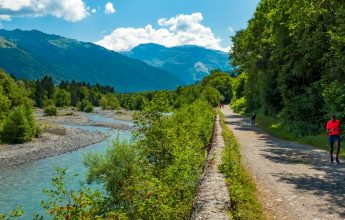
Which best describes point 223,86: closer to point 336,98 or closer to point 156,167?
point 336,98

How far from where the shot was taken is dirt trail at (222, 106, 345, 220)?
1285 centimetres

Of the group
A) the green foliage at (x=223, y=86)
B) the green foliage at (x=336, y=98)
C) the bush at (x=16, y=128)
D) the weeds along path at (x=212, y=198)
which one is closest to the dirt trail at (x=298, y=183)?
the weeds along path at (x=212, y=198)

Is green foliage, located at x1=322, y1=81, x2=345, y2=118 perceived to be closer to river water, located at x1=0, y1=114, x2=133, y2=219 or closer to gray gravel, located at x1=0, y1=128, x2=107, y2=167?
river water, located at x1=0, y1=114, x2=133, y2=219

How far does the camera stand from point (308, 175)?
719 inches

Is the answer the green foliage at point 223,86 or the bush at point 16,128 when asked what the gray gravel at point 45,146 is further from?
the green foliage at point 223,86

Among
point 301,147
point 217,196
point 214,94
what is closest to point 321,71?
point 301,147

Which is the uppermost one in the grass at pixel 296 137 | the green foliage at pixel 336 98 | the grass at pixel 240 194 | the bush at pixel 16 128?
the green foliage at pixel 336 98

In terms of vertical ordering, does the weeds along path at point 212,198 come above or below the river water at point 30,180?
above

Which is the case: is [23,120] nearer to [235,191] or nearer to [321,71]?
[321,71]

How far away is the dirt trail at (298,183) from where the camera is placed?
1285 cm

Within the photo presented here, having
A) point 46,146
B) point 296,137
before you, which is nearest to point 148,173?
point 296,137

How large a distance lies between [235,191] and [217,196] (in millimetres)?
1198

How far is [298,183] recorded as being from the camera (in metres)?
16.6

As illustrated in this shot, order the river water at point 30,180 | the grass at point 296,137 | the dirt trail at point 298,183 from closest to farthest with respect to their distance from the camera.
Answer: the dirt trail at point 298,183 → the grass at point 296,137 → the river water at point 30,180
